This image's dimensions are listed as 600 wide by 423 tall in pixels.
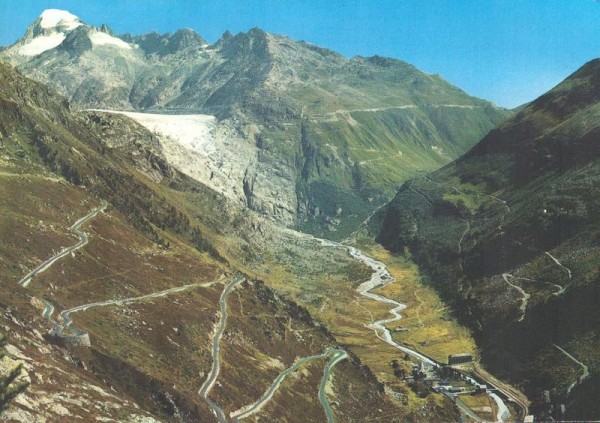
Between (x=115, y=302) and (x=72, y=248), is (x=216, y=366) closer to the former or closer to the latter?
(x=115, y=302)

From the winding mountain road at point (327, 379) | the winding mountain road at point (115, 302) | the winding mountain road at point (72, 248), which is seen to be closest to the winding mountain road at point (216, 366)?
the winding mountain road at point (115, 302)

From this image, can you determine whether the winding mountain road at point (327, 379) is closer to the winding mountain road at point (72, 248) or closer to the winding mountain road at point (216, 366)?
the winding mountain road at point (216, 366)

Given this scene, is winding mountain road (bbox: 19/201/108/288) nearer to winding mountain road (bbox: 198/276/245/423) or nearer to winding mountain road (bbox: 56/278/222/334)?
winding mountain road (bbox: 56/278/222/334)

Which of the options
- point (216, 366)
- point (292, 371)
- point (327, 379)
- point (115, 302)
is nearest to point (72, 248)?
point (115, 302)

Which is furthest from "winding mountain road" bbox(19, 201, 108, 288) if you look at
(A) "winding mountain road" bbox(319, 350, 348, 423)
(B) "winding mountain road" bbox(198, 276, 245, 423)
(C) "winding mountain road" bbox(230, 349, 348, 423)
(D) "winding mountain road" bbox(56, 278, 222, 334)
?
(A) "winding mountain road" bbox(319, 350, 348, 423)

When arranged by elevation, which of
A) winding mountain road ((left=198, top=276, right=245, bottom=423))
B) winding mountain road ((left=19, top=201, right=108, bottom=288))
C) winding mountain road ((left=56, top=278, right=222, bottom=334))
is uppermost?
winding mountain road ((left=19, top=201, right=108, bottom=288))

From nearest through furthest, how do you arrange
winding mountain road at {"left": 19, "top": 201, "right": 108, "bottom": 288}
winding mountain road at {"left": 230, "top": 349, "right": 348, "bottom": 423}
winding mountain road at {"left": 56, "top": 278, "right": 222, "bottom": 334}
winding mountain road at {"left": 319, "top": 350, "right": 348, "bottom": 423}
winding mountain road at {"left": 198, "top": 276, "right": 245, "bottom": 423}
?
winding mountain road at {"left": 56, "top": 278, "right": 222, "bottom": 334}, winding mountain road at {"left": 198, "top": 276, "right": 245, "bottom": 423}, winding mountain road at {"left": 230, "top": 349, "right": 348, "bottom": 423}, winding mountain road at {"left": 19, "top": 201, "right": 108, "bottom": 288}, winding mountain road at {"left": 319, "top": 350, "right": 348, "bottom": 423}
